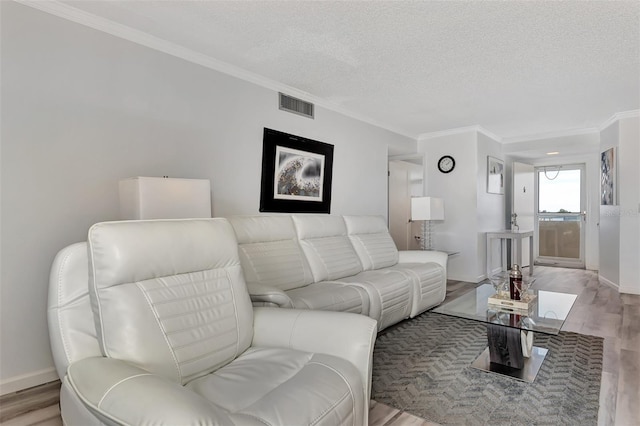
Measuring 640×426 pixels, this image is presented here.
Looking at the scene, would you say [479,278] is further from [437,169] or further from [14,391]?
[14,391]

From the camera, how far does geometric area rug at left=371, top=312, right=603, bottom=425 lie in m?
1.87

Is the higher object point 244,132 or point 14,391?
point 244,132

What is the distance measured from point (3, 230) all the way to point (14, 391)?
0.91 meters

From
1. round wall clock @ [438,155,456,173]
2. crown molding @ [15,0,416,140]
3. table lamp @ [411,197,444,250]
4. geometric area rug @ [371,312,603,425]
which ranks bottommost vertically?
geometric area rug @ [371,312,603,425]

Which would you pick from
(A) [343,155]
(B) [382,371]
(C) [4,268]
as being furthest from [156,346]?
(A) [343,155]

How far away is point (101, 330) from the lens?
51.5 inches

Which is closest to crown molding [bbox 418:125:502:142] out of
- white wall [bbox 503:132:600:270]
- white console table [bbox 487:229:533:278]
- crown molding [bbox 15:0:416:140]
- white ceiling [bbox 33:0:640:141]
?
white wall [bbox 503:132:600:270]

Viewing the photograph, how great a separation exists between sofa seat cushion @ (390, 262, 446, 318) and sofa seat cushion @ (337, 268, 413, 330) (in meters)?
0.08

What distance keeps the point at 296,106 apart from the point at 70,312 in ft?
9.57

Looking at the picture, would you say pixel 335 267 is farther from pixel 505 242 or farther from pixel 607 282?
pixel 505 242

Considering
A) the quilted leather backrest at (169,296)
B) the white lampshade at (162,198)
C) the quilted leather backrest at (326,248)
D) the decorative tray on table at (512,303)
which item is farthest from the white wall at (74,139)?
the decorative tray on table at (512,303)

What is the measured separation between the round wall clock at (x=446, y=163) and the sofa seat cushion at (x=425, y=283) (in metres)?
2.12

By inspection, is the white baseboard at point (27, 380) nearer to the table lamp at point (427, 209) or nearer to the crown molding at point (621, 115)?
the table lamp at point (427, 209)

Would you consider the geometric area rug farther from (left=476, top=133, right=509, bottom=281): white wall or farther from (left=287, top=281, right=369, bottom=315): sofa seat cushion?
(left=476, top=133, right=509, bottom=281): white wall
